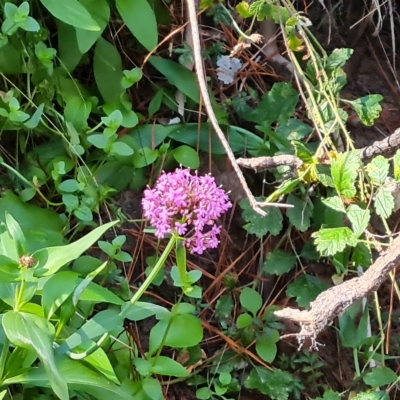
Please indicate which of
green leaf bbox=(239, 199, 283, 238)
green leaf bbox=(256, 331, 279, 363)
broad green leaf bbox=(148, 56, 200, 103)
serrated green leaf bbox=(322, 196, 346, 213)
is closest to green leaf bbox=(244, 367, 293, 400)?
green leaf bbox=(256, 331, 279, 363)

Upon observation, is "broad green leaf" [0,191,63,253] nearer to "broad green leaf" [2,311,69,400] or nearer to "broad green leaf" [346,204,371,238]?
"broad green leaf" [2,311,69,400]

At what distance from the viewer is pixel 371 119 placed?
953 millimetres

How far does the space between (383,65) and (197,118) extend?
0.43 meters

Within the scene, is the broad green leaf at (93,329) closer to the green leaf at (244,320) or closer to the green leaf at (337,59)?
the green leaf at (244,320)

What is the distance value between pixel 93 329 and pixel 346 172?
1.32 ft

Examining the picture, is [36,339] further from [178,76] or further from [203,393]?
[178,76]

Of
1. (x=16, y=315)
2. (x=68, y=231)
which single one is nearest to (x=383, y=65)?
(x=68, y=231)

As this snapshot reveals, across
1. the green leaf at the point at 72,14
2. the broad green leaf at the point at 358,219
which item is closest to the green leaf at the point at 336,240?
the broad green leaf at the point at 358,219

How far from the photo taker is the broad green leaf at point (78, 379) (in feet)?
2.52

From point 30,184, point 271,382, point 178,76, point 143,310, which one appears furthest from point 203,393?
point 178,76

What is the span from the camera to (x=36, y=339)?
2.21 ft

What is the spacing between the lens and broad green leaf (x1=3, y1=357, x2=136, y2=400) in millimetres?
767

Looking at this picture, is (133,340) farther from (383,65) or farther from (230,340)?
(383,65)

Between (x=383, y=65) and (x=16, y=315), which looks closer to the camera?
(x=16, y=315)
